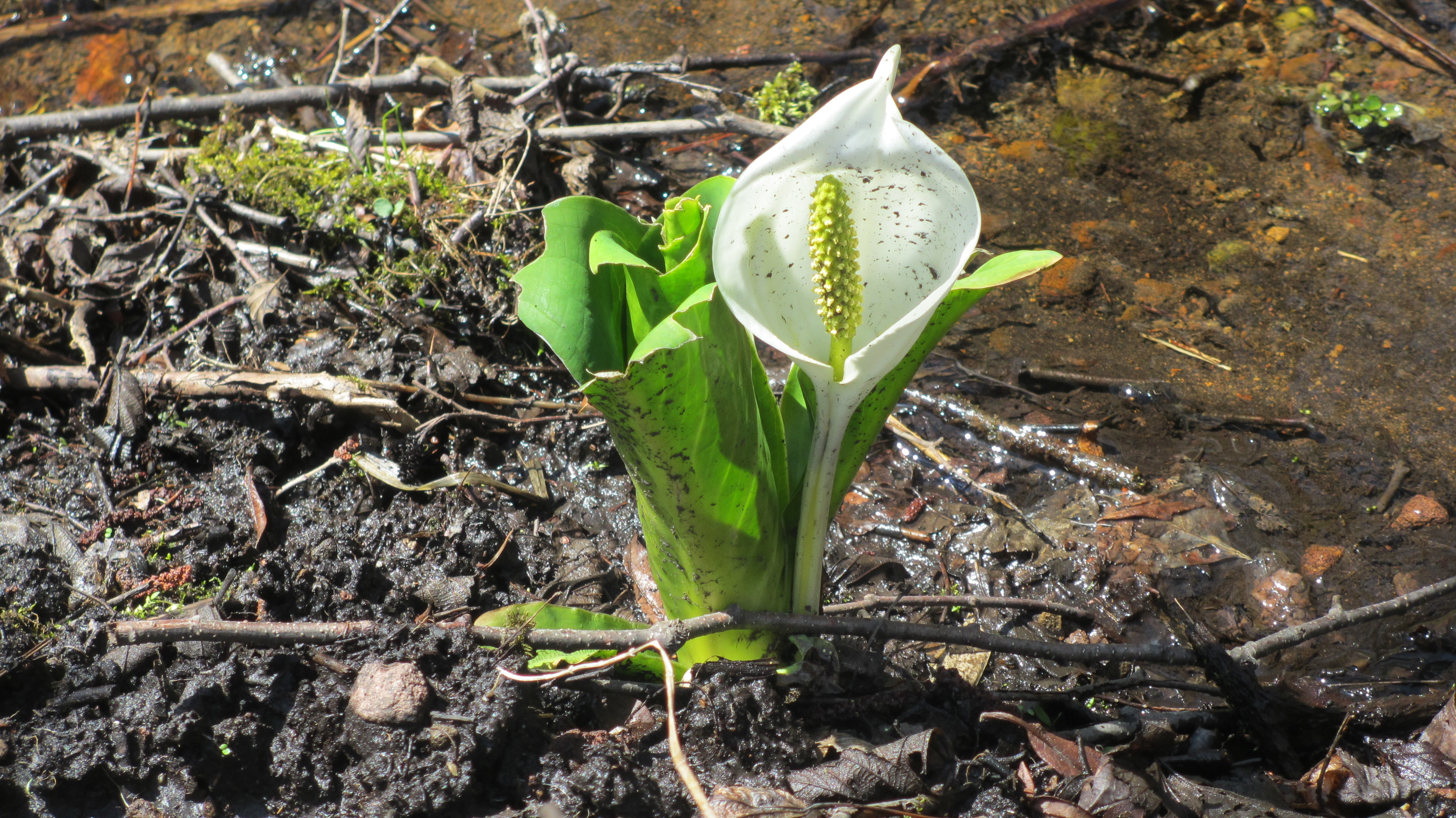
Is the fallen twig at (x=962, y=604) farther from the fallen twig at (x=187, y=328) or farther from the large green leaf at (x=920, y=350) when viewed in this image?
the fallen twig at (x=187, y=328)

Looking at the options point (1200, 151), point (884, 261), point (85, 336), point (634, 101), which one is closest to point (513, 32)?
point (634, 101)

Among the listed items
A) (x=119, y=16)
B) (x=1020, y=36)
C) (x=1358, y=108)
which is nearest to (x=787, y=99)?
(x=1020, y=36)

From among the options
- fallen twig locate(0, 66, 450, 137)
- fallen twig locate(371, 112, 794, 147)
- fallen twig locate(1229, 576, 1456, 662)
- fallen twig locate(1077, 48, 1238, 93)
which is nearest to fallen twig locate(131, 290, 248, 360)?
fallen twig locate(371, 112, 794, 147)

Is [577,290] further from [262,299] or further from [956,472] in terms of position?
[262,299]

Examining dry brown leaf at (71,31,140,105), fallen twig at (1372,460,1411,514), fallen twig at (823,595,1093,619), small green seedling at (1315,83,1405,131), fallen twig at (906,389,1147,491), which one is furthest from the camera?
dry brown leaf at (71,31,140,105)

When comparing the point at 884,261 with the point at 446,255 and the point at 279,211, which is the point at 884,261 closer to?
the point at 446,255

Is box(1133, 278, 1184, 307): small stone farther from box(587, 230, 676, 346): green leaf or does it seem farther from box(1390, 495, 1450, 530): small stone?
box(587, 230, 676, 346): green leaf

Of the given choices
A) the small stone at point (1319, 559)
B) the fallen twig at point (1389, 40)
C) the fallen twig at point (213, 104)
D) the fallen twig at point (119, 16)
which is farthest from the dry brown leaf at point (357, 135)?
the fallen twig at point (1389, 40)

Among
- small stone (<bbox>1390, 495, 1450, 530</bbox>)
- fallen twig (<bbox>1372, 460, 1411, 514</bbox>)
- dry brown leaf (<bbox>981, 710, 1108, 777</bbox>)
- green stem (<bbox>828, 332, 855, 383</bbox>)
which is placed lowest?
small stone (<bbox>1390, 495, 1450, 530</bbox>)
